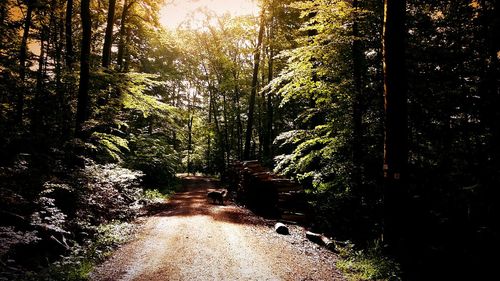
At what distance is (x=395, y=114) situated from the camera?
6.84m

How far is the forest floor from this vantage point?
21.7 feet

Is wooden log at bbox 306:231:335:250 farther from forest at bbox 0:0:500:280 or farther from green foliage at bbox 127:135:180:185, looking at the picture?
green foliage at bbox 127:135:180:185

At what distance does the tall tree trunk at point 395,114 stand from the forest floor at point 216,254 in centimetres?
213

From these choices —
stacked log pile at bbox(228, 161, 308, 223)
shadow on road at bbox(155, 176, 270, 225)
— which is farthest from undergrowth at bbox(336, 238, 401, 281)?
shadow on road at bbox(155, 176, 270, 225)

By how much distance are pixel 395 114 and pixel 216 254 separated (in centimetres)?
582

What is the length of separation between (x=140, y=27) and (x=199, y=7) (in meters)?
9.80

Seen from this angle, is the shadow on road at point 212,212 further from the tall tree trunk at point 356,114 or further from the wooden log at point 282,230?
the tall tree trunk at point 356,114

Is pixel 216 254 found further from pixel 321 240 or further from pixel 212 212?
pixel 212 212

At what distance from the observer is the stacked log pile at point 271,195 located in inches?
468

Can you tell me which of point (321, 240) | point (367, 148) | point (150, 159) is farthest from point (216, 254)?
point (150, 159)

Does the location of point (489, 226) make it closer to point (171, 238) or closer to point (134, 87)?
point (171, 238)

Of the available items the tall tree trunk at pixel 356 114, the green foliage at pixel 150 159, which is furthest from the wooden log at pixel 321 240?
the green foliage at pixel 150 159

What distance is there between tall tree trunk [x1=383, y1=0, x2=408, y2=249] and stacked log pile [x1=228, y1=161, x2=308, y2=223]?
4926mm

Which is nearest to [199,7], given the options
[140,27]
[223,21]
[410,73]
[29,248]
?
[223,21]
